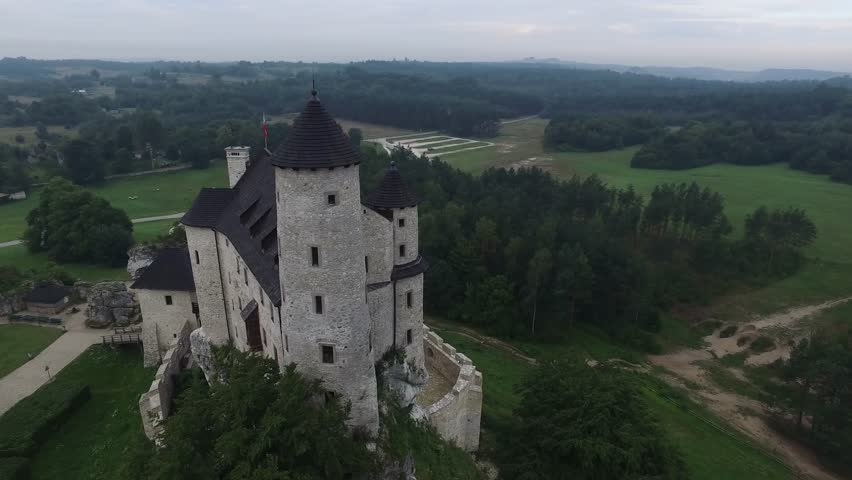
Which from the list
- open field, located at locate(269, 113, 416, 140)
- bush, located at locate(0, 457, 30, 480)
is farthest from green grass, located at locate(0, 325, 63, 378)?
open field, located at locate(269, 113, 416, 140)

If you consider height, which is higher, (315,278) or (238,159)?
(238,159)

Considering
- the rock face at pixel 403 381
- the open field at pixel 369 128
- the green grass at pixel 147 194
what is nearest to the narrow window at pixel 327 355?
the rock face at pixel 403 381

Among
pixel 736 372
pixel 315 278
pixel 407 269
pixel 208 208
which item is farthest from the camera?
pixel 736 372

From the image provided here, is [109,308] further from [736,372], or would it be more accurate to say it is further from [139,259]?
[736,372]

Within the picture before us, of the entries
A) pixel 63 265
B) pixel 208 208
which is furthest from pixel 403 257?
pixel 63 265

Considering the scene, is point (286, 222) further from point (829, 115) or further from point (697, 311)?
point (829, 115)

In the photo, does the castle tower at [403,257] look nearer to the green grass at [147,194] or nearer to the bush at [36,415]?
the bush at [36,415]

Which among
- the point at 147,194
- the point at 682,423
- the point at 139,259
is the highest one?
the point at 139,259

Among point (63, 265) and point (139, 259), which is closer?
point (139, 259)
